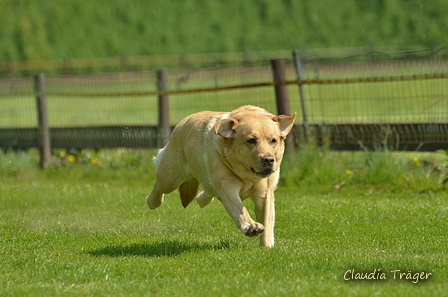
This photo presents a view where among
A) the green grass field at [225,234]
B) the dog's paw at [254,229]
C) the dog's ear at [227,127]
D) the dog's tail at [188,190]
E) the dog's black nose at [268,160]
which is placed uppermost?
the dog's ear at [227,127]

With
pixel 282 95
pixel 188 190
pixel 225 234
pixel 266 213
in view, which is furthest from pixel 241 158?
pixel 282 95

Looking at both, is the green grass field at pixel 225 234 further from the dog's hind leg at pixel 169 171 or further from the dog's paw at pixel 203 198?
the dog's hind leg at pixel 169 171

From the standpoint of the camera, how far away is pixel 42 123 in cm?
1283

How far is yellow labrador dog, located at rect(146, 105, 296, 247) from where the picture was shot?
5520 mm

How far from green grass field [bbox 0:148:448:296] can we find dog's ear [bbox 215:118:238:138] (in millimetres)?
1045

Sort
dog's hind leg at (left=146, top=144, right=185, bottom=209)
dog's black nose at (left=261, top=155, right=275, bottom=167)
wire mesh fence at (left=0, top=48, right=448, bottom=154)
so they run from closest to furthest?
1. dog's black nose at (left=261, top=155, right=275, bottom=167)
2. dog's hind leg at (left=146, top=144, right=185, bottom=209)
3. wire mesh fence at (left=0, top=48, right=448, bottom=154)

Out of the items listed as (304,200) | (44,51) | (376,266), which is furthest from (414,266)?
(44,51)

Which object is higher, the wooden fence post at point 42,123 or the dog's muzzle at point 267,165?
the dog's muzzle at point 267,165

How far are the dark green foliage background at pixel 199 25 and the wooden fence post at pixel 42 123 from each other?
34.8 m

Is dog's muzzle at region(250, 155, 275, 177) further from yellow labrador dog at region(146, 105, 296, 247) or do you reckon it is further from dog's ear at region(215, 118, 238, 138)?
dog's ear at region(215, 118, 238, 138)

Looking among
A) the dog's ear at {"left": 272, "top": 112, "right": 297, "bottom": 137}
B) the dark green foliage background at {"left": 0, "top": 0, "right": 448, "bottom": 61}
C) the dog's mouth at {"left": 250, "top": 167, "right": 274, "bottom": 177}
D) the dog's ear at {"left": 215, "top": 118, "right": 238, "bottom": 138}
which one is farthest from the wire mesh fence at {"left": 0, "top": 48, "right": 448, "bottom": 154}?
the dark green foliage background at {"left": 0, "top": 0, "right": 448, "bottom": 61}

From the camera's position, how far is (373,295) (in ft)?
13.1

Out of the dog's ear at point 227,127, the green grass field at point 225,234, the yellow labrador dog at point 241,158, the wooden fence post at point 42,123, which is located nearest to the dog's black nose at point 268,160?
the yellow labrador dog at point 241,158

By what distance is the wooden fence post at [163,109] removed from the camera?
11.4 meters
